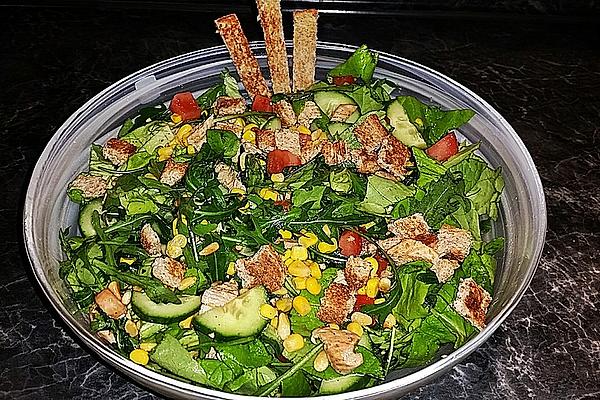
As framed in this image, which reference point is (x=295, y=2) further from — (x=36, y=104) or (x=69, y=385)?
(x=69, y=385)

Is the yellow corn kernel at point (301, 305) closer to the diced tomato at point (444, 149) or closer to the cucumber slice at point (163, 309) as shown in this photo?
the cucumber slice at point (163, 309)

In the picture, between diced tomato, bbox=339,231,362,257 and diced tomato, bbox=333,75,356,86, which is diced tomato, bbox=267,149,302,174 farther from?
diced tomato, bbox=333,75,356,86

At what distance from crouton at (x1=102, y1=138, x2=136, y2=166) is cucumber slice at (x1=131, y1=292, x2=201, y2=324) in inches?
19.1

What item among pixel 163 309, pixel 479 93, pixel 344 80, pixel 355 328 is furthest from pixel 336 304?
pixel 479 93

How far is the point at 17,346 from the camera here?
2.12 meters

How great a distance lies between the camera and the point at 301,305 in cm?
179

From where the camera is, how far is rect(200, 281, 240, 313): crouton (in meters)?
1.75

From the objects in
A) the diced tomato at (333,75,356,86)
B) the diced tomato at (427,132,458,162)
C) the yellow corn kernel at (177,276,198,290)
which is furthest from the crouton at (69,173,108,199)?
the diced tomato at (427,132,458,162)

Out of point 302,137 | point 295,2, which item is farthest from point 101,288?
point 295,2

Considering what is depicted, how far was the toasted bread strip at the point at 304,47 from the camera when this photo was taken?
218cm

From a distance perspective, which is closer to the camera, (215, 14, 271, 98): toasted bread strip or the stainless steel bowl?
the stainless steel bowl

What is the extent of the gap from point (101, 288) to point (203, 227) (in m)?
0.29

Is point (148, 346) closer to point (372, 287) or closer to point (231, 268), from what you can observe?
point (231, 268)

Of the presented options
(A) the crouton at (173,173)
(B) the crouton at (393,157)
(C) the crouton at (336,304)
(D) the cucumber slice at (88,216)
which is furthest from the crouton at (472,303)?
(D) the cucumber slice at (88,216)
